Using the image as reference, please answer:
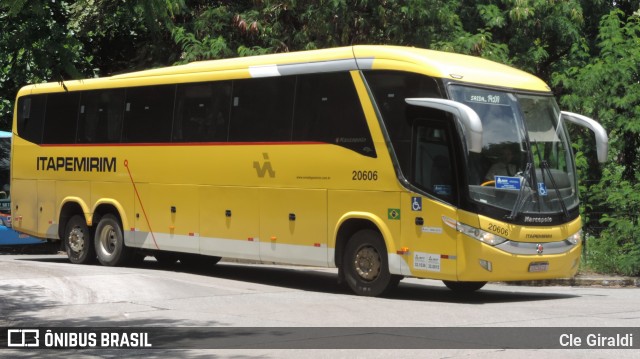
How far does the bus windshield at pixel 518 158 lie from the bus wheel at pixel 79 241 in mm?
9961

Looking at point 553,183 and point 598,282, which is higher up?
point 553,183

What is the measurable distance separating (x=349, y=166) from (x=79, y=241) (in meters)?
8.25

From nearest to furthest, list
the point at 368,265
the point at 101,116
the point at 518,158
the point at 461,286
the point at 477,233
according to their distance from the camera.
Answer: the point at 477,233 → the point at 518,158 → the point at 368,265 → the point at 461,286 → the point at 101,116

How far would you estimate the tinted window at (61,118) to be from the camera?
77.0 feet

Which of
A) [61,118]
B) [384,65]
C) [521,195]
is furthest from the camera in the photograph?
[61,118]

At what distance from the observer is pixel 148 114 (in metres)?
21.5

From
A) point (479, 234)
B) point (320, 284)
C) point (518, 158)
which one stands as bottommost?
point (320, 284)

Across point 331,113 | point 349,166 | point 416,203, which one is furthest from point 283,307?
point 331,113

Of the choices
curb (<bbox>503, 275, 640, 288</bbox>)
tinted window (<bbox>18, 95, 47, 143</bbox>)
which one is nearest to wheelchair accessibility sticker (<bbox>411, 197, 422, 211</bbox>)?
curb (<bbox>503, 275, 640, 288</bbox>)

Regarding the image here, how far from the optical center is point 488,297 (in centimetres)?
1738

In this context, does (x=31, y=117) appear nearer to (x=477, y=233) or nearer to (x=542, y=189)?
(x=477, y=233)

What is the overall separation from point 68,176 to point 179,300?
824 cm

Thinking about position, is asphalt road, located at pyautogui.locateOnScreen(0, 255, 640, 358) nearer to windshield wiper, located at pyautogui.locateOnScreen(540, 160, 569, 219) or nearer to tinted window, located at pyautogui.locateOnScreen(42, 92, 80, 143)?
windshield wiper, located at pyautogui.locateOnScreen(540, 160, 569, 219)

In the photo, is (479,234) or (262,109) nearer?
(479,234)
